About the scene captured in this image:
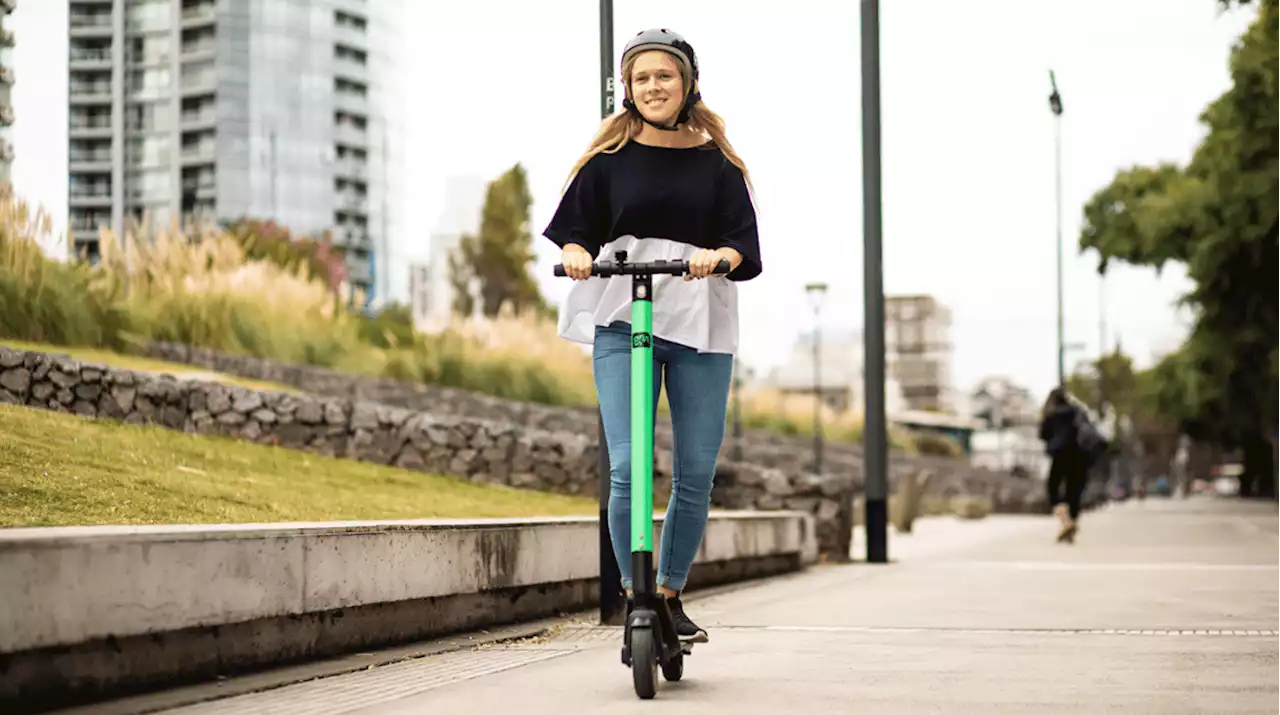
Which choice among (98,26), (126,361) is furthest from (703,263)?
(98,26)

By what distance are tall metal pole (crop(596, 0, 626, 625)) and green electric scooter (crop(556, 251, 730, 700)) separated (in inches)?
97.8

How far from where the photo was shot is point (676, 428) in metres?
6.10

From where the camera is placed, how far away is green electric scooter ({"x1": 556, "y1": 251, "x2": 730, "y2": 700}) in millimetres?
5570

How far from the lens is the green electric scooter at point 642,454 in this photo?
18.3 ft

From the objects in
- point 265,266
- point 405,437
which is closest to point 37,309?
point 405,437

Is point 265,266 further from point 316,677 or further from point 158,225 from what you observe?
point 316,677

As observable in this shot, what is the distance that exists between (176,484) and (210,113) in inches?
4100

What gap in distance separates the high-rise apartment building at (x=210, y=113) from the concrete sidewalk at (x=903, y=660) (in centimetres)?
9786

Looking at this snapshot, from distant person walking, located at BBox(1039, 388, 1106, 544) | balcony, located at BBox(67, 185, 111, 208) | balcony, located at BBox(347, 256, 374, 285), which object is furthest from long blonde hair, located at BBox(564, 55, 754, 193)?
balcony, located at BBox(67, 185, 111, 208)

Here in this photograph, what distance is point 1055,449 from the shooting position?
20125 millimetres

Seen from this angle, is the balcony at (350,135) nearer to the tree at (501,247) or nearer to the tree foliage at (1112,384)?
the tree at (501,247)

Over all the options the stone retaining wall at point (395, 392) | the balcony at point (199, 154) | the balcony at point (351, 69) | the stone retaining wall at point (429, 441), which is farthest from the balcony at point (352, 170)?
the stone retaining wall at point (429, 441)

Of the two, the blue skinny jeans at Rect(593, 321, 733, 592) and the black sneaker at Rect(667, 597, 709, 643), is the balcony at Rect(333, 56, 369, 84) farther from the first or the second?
the black sneaker at Rect(667, 597, 709, 643)

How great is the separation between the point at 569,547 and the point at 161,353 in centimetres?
923
